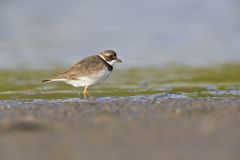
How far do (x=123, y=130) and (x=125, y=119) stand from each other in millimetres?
1145

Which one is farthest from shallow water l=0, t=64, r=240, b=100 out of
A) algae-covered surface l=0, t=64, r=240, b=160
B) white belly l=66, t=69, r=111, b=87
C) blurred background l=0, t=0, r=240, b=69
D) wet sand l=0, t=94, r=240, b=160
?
wet sand l=0, t=94, r=240, b=160

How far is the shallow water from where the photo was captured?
51.7ft

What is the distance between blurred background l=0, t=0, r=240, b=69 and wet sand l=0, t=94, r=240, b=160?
8773 millimetres

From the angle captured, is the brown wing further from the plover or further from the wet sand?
the wet sand

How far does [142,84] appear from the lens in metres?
17.4

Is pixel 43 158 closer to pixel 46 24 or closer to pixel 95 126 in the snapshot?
pixel 95 126

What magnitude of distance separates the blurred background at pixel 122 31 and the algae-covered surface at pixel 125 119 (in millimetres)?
4418

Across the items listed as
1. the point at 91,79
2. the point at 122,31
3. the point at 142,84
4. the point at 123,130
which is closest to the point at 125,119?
the point at 123,130

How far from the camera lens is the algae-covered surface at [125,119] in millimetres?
8539

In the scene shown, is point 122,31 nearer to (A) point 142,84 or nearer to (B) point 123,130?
(A) point 142,84

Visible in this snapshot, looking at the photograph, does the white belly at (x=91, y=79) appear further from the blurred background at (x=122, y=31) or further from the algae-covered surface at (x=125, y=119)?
the blurred background at (x=122, y=31)

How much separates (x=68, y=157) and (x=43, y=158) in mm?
295

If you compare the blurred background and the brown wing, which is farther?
the blurred background

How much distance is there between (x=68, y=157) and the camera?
8.38m
